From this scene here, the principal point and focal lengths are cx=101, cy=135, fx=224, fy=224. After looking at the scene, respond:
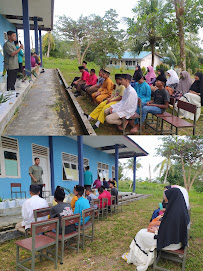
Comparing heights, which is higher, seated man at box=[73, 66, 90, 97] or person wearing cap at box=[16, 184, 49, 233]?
seated man at box=[73, 66, 90, 97]

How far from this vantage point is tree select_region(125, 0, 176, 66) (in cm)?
1141

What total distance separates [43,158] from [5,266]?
4.87 m

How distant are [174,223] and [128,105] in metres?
2.54

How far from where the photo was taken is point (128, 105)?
4.57 metres

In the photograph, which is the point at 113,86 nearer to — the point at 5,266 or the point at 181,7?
the point at 5,266

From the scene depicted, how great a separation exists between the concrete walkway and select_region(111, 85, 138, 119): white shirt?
104cm

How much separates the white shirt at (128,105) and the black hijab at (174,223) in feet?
7.30

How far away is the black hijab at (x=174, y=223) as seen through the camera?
265cm

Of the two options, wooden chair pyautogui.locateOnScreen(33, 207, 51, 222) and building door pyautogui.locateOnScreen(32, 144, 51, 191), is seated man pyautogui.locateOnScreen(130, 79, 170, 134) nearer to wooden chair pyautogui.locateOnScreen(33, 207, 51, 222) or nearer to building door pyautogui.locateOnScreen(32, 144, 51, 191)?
wooden chair pyautogui.locateOnScreen(33, 207, 51, 222)

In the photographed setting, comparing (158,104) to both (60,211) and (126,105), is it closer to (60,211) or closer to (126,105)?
Answer: (126,105)

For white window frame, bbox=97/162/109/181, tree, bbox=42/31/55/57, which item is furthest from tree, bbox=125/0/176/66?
tree, bbox=42/31/55/57

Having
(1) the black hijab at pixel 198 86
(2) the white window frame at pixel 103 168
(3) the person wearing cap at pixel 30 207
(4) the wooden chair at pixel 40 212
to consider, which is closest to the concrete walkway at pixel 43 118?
(3) the person wearing cap at pixel 30 207

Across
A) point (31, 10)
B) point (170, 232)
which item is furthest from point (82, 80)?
point (170, 232)

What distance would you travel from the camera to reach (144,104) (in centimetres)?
500
